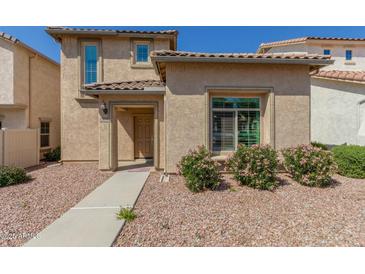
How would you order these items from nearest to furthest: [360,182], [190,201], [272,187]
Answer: [190,201]
[272,187]
[360,182]

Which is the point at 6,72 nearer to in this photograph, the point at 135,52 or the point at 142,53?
the point at 135,52

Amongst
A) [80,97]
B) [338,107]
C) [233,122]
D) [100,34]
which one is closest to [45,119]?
[80,97]

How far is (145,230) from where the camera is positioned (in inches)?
146

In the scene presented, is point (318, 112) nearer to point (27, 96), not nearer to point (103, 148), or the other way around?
point (103, 148)

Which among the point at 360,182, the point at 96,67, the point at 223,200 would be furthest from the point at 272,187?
the point at 96,67

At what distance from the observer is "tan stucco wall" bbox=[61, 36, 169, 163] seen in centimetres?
1052

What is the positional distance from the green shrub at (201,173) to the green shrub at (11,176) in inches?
239

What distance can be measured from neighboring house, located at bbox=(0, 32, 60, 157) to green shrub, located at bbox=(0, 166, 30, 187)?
17.4 feet

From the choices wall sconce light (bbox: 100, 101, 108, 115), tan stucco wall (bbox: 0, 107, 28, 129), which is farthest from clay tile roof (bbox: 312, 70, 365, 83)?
tan stucco wall (bbox: 0, 107, 28, 129)

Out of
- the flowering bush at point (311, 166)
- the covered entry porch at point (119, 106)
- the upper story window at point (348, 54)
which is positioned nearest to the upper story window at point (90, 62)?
the covered entry porch at point (119, 106)

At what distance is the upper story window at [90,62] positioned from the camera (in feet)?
35.4

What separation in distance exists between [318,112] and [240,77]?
680 cm

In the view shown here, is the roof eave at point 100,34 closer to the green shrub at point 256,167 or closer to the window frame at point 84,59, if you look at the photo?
the window frame at point 84,59
